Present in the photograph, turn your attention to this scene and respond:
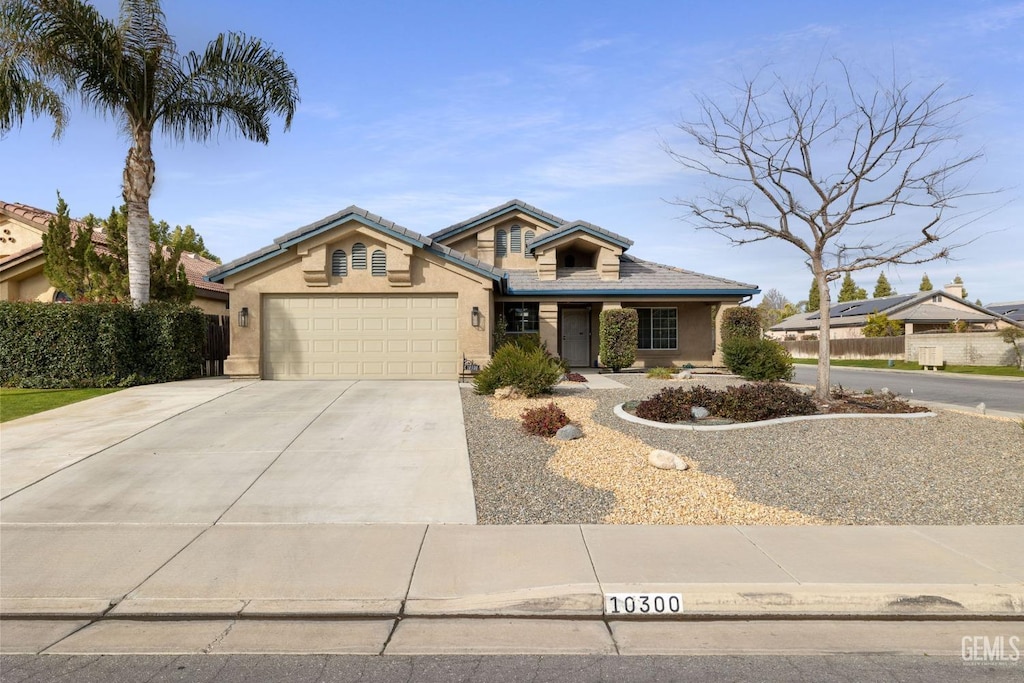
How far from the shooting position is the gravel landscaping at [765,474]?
7.16 m

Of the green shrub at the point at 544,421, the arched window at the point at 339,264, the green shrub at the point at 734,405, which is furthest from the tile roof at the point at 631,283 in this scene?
the green shrub at the point at 544,421

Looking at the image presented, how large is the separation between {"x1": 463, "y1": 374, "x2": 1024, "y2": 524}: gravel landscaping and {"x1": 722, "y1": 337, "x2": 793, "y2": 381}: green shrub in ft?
19.7

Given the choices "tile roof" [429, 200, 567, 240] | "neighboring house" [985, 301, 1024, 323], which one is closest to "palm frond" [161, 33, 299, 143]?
"tile roof" [429, 200, 567, 240]

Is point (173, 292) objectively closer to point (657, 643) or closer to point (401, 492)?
point (401, 492)

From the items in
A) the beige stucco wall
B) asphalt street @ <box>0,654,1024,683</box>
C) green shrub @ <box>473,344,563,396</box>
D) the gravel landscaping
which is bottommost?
asphalt street @ <box>0,654,1024,683</box>

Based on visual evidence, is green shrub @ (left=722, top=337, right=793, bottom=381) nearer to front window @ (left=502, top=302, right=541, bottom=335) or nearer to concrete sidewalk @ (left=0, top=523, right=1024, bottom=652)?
front window @ (left=502, top=302, right=541, bottom=335)

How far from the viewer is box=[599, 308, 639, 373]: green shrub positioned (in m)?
19.9

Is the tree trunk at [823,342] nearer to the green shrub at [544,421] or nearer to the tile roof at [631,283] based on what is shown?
the green shrub at [544,421]

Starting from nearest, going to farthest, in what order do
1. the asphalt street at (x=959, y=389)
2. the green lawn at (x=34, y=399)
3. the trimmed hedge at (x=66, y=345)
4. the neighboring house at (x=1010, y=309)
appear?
1. the green lawn at (x=34, y=399)
2. the trimmed hedge at (x=66, y=345)
3. the asphalt street at (x=959, y=389)
4. the neighboring house at (x=1010, y=309)

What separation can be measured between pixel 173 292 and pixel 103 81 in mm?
5980

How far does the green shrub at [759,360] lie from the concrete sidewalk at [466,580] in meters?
10.7

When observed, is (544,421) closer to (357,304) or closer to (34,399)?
(357,304)

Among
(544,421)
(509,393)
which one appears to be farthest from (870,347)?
(544,421)

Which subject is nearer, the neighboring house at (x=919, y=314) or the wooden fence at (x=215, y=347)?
the wooden fence at (x=215, y=347)
